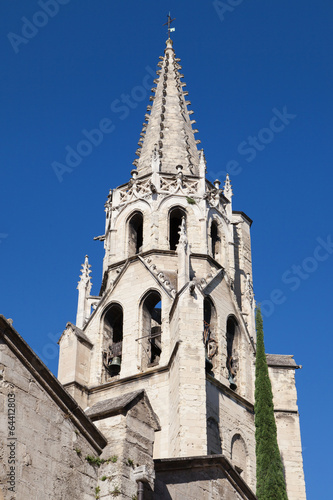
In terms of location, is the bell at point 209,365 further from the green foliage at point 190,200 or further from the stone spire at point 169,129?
the stone spire at point 169,129

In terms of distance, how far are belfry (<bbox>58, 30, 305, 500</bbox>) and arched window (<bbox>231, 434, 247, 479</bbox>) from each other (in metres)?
0.04

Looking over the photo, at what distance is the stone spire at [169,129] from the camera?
120 ft

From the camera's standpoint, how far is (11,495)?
503 inches

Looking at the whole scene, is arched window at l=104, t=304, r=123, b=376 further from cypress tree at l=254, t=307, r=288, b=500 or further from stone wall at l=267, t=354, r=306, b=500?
stone wall at l=267, t=354, r=306, b=500

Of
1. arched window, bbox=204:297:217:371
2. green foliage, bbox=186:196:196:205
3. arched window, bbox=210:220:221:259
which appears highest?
green foliage, bbox=186:196:196:205

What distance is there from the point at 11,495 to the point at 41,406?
61.8 inches

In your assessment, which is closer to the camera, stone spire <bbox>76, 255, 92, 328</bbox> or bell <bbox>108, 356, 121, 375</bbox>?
bell <bbox>108, 356, 121, 375</bbox>

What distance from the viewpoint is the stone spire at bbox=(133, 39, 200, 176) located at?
3666 cm

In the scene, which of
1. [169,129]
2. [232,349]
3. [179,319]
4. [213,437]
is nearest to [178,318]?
[179,319]

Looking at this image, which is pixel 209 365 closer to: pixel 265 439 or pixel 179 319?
pixel 179 319

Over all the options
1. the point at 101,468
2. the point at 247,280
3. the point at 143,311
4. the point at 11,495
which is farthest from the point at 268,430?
the point at 11,495

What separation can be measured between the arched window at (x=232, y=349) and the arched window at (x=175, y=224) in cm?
379

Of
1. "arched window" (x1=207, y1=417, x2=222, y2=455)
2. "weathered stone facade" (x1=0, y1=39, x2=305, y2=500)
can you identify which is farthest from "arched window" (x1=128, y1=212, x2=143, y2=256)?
"arched window" (x1=207, y1=417, x2=222, y2=455)

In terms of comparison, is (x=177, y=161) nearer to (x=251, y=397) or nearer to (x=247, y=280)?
(x=247, y=280)
